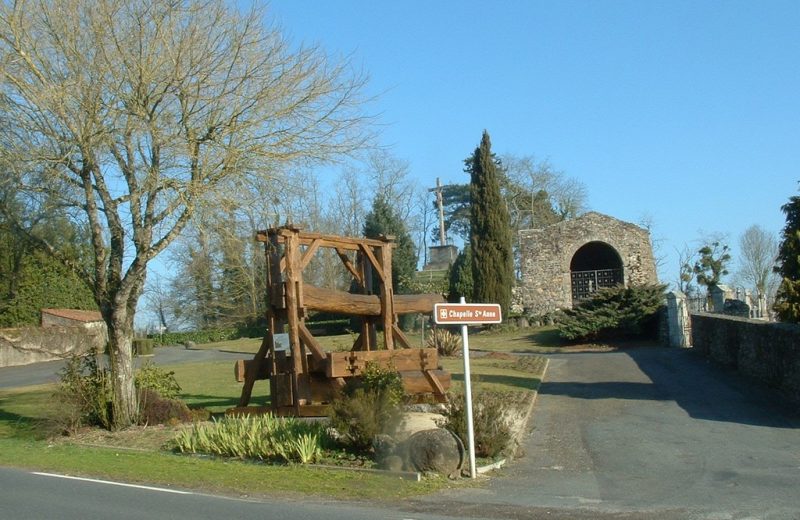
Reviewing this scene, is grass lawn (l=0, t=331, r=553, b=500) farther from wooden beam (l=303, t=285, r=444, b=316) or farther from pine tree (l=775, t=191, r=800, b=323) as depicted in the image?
pine tree (l=775, t=191, r=800, b=323)

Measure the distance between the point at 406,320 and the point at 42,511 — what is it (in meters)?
39.1

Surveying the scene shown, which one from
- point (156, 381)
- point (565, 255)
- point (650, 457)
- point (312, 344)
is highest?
point (565, 255)

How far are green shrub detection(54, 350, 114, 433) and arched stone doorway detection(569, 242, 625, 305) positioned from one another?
101ft

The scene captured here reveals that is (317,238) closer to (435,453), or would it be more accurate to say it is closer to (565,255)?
→ (435,453)

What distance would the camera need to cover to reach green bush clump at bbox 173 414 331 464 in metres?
13.4

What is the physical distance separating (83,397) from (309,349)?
5.03 m

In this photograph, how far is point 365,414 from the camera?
13266 millimetres

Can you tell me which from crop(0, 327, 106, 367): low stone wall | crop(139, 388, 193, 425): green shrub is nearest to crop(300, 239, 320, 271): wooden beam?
crop(139, 388, 193, 425): green shrub

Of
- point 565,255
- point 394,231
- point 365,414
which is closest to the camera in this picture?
point 365,414

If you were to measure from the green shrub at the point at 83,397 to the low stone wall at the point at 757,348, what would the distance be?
1405 cm

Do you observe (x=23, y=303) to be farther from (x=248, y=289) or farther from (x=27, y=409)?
(x=27, y=409)

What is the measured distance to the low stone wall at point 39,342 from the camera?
45906mm

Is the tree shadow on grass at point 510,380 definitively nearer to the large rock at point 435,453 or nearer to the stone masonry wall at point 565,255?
the large rock at point 435,453

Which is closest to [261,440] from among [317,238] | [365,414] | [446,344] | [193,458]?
[193,458]
